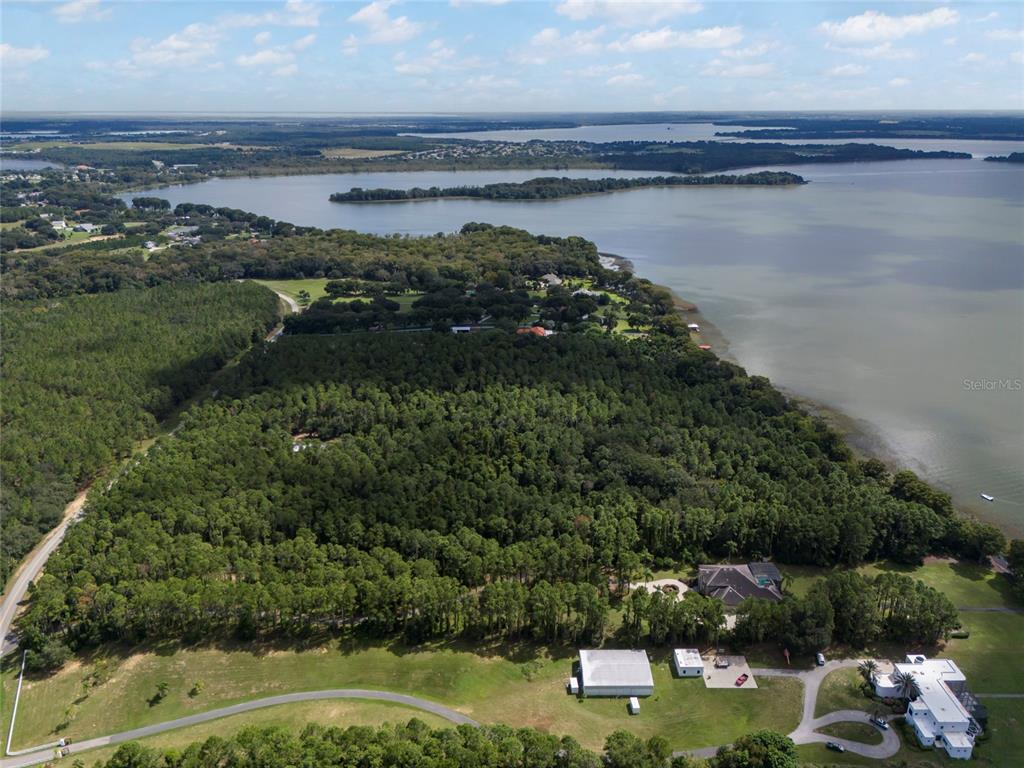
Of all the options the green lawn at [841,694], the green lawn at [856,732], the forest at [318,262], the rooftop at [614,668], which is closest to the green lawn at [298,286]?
the forest at [318,262]

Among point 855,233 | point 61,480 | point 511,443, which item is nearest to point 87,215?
point 61,480

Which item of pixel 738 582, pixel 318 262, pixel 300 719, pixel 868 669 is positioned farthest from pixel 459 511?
pixel 318 262

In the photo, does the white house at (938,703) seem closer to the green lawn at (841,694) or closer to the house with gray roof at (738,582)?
the green lawn at (841,694)

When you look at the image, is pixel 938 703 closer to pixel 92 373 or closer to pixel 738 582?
pixel 738 582

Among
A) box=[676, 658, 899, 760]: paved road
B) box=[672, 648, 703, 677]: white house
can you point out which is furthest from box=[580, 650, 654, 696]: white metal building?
box=[676, 658, 899, 760]: paved road

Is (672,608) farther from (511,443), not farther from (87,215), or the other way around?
(87,215)
